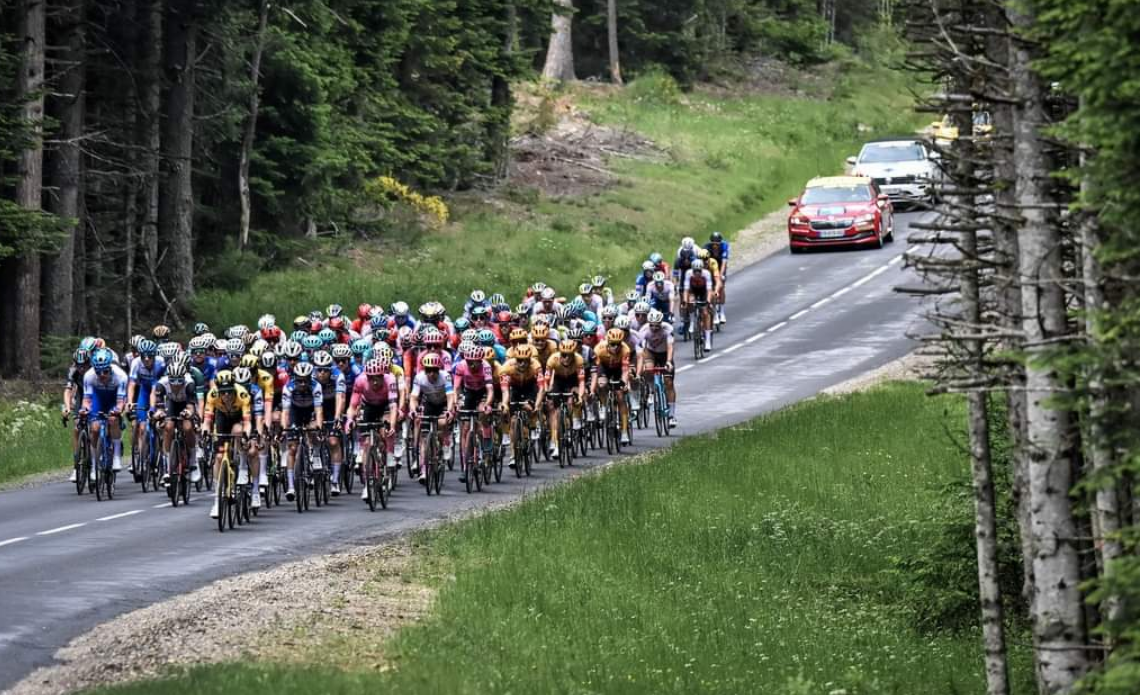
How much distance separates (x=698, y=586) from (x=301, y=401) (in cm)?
675

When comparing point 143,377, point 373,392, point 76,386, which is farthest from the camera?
point 76,386

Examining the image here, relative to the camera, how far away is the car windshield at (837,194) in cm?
5103

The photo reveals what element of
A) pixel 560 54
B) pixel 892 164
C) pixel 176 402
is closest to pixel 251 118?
pixel 176 402

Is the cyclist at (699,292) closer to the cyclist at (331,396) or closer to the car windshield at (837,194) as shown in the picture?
the car windshield at (837,194)

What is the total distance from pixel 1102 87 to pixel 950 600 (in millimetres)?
9378

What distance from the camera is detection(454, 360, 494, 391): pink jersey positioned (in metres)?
26.1

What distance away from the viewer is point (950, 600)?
58.4 ft

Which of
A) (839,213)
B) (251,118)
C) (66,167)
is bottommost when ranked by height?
(66,167)

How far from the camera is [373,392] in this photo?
2448 centimetres

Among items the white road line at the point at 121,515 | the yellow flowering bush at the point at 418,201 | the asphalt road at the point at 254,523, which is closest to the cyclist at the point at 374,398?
the asphalt road at the point at 254,523

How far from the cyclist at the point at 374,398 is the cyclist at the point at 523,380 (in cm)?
236

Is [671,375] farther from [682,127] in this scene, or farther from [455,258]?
[682,127]

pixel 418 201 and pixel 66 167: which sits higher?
pixel 418 201

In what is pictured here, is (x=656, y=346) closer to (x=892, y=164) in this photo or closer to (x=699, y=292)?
(x=699, y=292)
